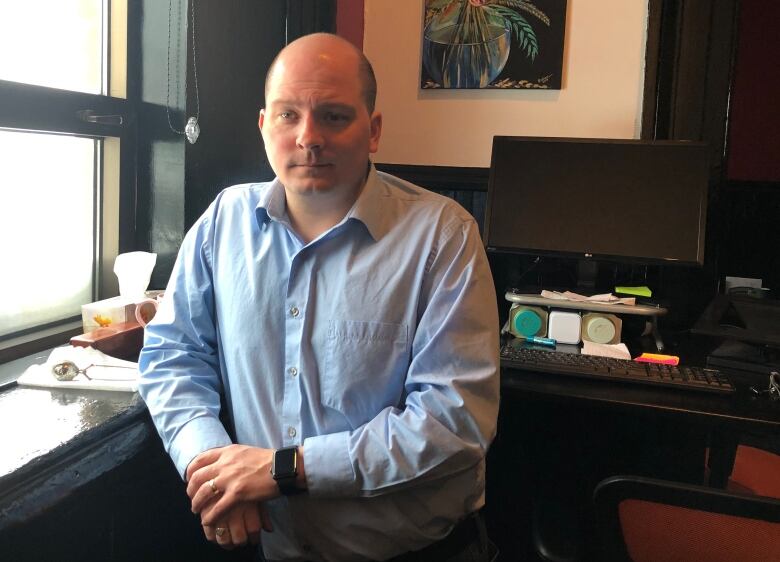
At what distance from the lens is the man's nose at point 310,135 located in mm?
1126

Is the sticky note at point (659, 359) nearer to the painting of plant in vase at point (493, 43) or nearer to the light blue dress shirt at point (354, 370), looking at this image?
the light blue dress shirt at point (354, 370)

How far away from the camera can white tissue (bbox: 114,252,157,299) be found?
4.99 feet

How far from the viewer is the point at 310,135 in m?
1.13

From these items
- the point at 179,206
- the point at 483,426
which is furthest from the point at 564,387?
the point at 179,206

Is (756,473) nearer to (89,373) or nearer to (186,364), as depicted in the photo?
(186,364)

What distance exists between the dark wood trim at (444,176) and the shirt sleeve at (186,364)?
114cm

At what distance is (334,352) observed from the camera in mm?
1116

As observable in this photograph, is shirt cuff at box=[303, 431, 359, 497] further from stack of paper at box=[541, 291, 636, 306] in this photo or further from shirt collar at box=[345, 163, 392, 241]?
stack of paper at box=[541, 291, 636, 306]

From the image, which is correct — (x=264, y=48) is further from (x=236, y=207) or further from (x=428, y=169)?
(x=236, y=207)

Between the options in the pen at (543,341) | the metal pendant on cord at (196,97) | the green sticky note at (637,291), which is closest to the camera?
the metal pendant on cord at (196,97)

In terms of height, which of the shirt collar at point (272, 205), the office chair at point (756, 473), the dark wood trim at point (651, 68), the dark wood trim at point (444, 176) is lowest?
the office chair at point (756, 473)

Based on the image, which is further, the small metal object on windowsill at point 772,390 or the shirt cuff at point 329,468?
the small metal object on windowsill at point 772,390

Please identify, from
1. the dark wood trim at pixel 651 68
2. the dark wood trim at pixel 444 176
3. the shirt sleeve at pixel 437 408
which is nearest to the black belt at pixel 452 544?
the shirt sleeve at pixel 437 408

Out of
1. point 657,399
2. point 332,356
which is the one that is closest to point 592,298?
point 657,399
